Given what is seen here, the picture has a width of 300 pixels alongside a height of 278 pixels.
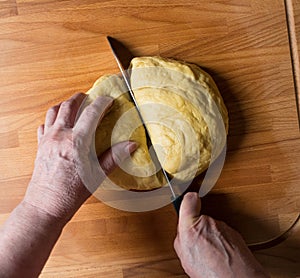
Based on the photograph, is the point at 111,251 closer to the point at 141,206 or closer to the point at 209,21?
the point at 141,206

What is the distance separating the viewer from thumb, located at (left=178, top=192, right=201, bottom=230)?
114cm

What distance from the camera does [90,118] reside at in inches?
44.9

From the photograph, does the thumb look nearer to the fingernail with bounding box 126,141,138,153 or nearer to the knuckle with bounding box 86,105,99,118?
the fingernail with bounding box 126,141,138,153

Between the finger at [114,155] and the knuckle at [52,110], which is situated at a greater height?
the knuckle at [52,110]

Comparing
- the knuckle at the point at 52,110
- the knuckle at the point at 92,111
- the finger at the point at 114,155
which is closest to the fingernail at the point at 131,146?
the finger at the point at 114,155

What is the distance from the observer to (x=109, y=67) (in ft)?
4.27

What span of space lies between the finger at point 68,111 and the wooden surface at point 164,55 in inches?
4.3

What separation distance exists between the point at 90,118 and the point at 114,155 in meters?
0.11

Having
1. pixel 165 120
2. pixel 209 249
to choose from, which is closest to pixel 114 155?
pixel 165 120

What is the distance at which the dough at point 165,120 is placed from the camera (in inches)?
46.9

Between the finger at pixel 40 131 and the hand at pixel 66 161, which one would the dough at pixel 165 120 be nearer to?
the hand at pixel 66 161

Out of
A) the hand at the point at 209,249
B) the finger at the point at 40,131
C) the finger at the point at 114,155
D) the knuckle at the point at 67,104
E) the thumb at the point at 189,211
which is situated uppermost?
the knuckle at the point at 67,104

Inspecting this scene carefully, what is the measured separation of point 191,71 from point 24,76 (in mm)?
435

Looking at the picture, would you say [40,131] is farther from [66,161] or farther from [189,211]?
[189,211]
